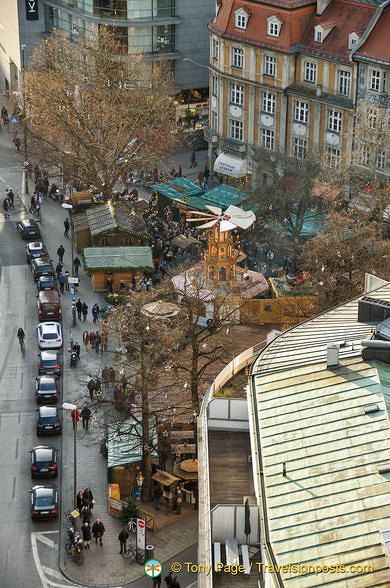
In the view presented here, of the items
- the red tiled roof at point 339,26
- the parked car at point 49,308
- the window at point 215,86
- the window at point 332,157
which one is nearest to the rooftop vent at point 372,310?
the parked car at point 49,308

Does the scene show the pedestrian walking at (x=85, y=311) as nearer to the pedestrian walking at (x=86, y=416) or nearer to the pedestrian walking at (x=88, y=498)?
the pedestrian walking at (x=86, y=416)

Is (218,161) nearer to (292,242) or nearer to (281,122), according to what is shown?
(281,122)

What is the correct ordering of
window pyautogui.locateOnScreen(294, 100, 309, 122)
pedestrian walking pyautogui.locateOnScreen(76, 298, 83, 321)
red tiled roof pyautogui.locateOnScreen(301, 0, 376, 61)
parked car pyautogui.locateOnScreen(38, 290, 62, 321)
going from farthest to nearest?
window pyautogui.locateOnScreen(294, 100, 309, 122) → red tiled roof pyautogui.locateOnScreen(301, 0, 376, 61) → pedestrian walking pyautogui.locateOnScreen(76, 298, 83, 321) → parked car pyautogui.locateOnScreen(38, 290, 62, 321)

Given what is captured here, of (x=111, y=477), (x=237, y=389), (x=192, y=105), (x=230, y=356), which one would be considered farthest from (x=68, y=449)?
(x=192, y=105)

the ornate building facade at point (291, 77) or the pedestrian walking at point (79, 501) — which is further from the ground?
the ornate building facade at point (291, 77)

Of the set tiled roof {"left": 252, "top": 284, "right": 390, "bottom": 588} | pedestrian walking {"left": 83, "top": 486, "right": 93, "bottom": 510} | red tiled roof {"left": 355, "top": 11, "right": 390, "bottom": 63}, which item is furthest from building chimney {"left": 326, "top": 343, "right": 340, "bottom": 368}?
red tiled roof {"left": 355, "top": 11, "right": 390, "bottom": 63}

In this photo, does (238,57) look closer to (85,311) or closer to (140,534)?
(85,311)

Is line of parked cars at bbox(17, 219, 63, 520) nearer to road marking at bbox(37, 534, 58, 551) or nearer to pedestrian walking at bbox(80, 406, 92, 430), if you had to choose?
road marking at bbox(37, 534, 58, 551)
